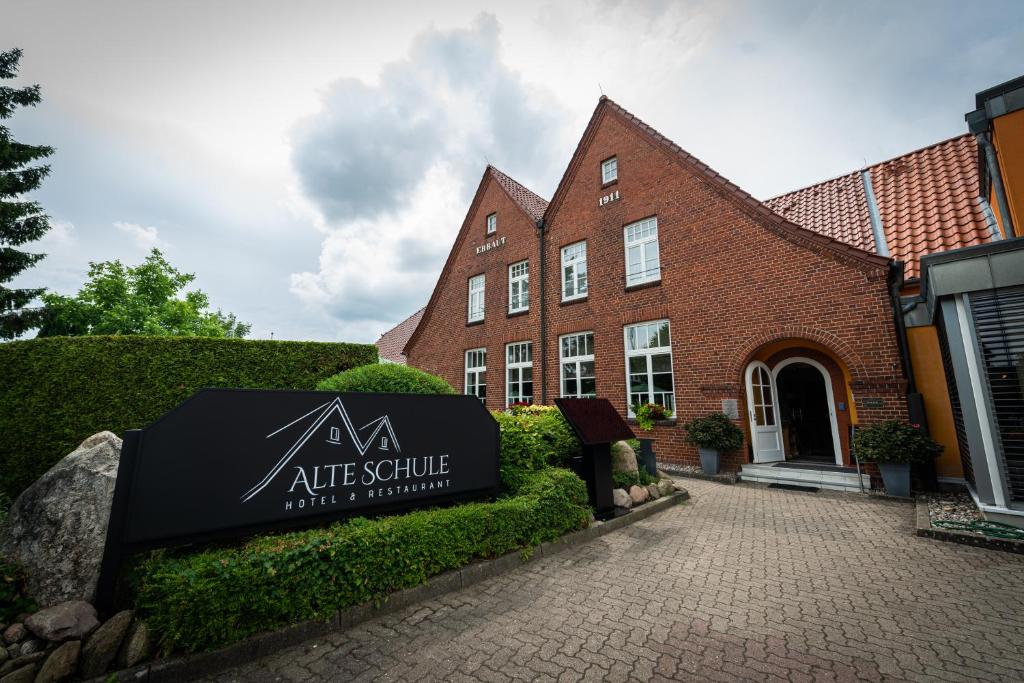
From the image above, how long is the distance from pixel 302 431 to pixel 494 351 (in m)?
11.1

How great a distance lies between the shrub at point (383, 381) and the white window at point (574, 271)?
7573 mm

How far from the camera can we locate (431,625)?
2953 millimetres

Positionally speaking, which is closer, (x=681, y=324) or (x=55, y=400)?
(x=55, y=400)

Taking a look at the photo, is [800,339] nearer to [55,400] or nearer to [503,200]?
[503,200]

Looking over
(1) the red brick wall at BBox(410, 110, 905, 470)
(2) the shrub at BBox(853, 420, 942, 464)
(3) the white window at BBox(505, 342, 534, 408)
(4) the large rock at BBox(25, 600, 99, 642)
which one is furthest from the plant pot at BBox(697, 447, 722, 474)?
(4) the large rock at BBox(25, 600, 99, 642)

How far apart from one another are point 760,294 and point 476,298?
33.0 ft

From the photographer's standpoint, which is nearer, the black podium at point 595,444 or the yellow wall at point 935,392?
the black podium at point 595,444

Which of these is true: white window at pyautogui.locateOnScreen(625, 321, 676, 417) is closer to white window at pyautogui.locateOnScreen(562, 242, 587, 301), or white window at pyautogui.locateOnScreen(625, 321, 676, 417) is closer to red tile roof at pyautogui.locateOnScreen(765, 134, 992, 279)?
white window at pyautogui.locateOnScreen(562, 242, 587, 301)

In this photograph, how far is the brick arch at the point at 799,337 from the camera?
7380mm

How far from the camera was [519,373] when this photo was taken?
1355cm

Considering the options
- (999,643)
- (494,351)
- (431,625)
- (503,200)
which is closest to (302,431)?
(431,625)

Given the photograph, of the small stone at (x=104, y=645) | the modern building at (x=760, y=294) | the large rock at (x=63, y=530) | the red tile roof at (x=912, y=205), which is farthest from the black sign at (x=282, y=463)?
the red tile roof at (x=912, y=205)

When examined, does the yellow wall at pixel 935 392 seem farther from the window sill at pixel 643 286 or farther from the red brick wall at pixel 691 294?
the window sill at pixel 643 286

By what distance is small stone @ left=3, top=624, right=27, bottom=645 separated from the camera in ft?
7.73
